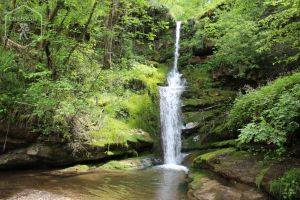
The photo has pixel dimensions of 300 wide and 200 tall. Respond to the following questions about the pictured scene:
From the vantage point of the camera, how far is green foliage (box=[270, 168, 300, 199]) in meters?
6.51

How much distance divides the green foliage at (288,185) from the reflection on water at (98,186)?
2.50 m

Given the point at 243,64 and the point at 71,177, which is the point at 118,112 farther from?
the point at 243,64

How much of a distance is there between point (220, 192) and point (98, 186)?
3428mm

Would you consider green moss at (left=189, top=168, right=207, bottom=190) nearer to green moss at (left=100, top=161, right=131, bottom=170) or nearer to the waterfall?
green moss at (left=100, top=161, right=131, bottom=170)

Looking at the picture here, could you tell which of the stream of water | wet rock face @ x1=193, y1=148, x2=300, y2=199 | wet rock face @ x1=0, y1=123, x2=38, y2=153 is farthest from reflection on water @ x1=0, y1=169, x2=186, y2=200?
wet rock face @ x1=193, y1=148, x2=300, y2=199

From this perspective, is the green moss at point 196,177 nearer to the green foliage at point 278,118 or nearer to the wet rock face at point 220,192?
the wet rock face at point 220,192

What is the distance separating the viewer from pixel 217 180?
29.2ft

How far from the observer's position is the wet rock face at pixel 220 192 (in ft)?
24.5

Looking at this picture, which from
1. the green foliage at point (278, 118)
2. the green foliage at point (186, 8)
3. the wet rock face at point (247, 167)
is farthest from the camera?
the green foliage at point (186, 8)

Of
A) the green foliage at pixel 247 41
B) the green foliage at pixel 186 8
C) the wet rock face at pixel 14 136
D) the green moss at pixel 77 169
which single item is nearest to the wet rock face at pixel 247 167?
the green moss at pixel 77 169

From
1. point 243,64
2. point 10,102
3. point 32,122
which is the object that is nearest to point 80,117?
point 32,122

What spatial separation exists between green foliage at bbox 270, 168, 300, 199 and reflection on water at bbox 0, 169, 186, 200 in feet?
8.20

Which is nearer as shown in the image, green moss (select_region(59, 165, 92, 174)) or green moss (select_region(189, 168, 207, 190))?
green moss (select_region(189, 168, 207, 190))

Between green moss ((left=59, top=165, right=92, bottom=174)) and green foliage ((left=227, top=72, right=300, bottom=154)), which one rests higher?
green foliage ((left=227, top=72, right=300, bottom=154))
